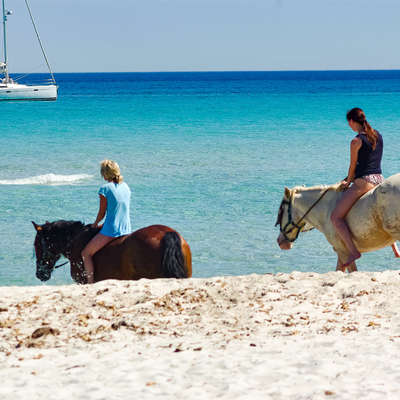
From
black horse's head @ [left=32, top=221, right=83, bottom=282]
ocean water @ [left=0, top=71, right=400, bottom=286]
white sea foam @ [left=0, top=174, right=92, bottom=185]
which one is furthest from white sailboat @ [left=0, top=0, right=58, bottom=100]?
black horse's head @ [left=32, top=221, right=83, bottom=282]

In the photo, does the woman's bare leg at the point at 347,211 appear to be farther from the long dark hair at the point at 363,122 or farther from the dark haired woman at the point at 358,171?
the long dark hair at the point at 363,122

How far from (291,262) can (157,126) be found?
27.6 metres

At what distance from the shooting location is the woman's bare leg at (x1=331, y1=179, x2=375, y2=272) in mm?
7566

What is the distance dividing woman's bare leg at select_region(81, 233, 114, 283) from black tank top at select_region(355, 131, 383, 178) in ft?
9.96

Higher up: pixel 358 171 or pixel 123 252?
pixel 358 171

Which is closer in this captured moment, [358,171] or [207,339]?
[207,339]

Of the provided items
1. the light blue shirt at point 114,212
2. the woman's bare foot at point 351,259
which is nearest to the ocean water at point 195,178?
the woman's bare foot at point 351,259

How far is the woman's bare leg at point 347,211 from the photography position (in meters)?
7.57

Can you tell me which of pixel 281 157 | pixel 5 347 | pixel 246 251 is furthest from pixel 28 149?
pixel 5 347

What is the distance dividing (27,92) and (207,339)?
63.1 metres

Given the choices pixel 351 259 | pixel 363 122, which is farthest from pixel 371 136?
pixel 351 259

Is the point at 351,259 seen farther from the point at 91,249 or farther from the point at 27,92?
the point at 27,92

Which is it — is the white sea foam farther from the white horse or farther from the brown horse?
the white horse

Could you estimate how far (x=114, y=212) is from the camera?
7.19 m
